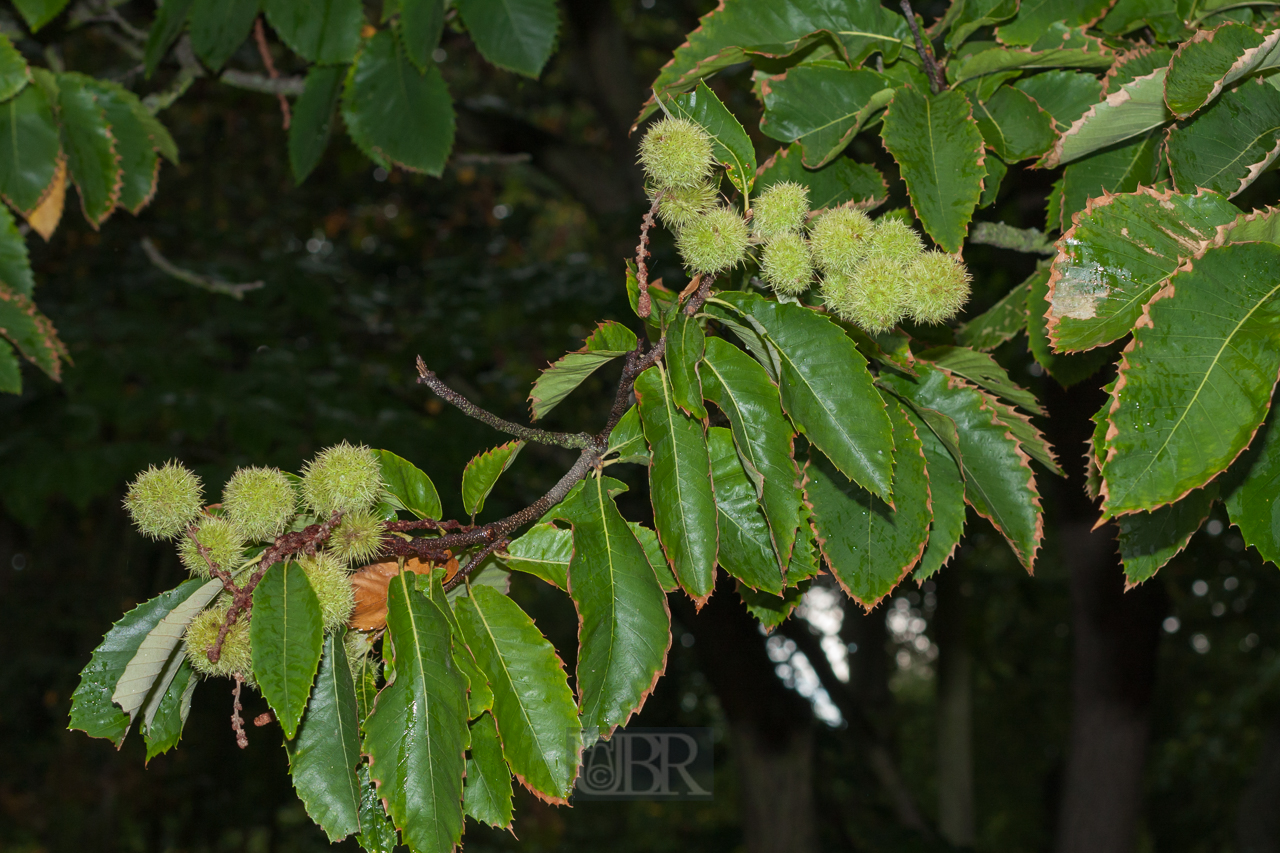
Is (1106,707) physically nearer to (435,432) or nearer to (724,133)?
(435,432)

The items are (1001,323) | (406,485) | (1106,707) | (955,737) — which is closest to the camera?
(406,485)

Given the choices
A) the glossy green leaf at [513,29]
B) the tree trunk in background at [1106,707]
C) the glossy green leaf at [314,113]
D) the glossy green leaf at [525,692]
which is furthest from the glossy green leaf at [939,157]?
the tree trunk in background at [1106,707]

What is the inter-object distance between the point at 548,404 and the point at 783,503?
33cm

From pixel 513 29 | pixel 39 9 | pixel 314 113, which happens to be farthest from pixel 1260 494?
pixel 39 9

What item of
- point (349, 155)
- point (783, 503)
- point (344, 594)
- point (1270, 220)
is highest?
point (1270, 220)

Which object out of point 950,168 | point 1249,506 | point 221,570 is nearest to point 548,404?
point 221,570

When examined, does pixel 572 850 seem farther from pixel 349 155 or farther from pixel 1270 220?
pixel 1270 220

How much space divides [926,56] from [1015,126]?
0.14 metres

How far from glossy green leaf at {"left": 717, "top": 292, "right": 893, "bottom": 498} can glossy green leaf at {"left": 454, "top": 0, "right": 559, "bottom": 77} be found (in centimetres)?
102

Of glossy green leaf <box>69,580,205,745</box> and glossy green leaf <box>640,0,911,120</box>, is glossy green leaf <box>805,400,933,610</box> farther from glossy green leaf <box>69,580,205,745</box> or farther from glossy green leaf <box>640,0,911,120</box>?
glossy green leaf <box>69,580,205,745</box>

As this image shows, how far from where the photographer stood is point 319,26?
1749 mm

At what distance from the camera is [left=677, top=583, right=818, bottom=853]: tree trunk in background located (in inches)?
138

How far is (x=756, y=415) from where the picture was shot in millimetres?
938

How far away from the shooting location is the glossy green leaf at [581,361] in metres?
1.01
